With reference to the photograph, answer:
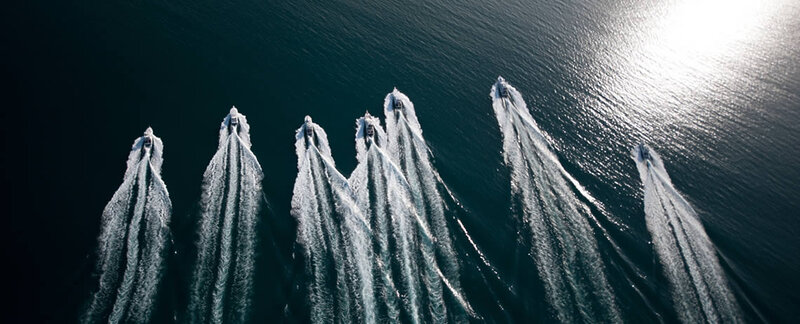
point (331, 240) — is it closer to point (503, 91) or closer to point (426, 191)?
point (426, 191)

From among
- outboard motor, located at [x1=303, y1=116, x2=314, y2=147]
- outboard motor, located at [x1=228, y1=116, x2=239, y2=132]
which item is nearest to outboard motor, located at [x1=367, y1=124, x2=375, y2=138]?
outboard motor, located at [x1=303, y1=116, x2=314, y2=147]

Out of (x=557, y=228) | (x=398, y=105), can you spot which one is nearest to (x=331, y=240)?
(x=557, y=228)

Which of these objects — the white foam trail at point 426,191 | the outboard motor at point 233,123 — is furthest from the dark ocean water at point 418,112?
the outboard motor at point 233,123

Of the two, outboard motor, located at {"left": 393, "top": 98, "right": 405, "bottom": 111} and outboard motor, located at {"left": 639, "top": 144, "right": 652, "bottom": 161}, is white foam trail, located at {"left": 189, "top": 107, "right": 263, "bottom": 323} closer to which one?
outboard motor, located at {"left": 393, "top": 98, "right": 405, "bottom": 111}

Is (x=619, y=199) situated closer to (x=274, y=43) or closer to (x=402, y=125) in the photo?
(x=402, y=125)

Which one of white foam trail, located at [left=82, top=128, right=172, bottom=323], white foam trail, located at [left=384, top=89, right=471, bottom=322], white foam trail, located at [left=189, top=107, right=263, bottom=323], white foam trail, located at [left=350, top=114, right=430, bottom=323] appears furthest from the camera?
white foam trail, located at [left=384, top=89, right=471, bottom=322]

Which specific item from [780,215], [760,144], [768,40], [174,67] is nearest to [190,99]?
[174,67]

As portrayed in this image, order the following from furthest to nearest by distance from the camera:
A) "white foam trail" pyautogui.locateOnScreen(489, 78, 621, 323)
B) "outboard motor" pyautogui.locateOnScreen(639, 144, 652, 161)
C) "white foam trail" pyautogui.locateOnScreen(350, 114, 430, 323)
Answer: "outboard motor" pyautogui.locateOnScreen(639, 144, 652, 161) < "white foam trail" pyautogui.locateOnScreen(489, 78, 621, 323) < "white foam trail" pyautogui.locateOnScreen(350, 114, 430, 323)
